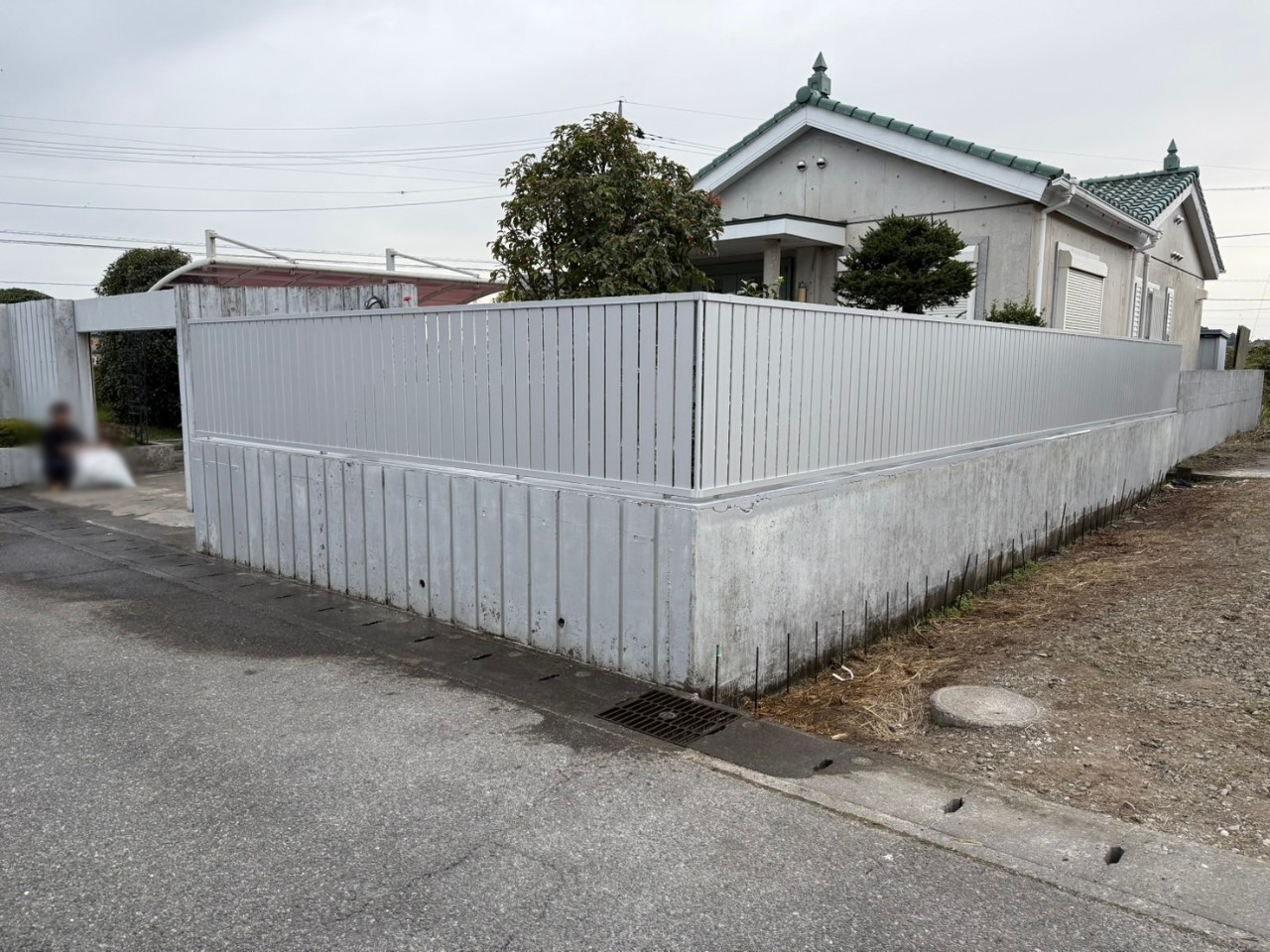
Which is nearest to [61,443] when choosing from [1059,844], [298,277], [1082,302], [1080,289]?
[298,277]

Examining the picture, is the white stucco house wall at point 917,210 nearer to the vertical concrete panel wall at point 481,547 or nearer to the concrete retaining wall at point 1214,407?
the concrete retaining wall at point 1214,407

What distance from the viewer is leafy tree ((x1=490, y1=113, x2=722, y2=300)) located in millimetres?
7711

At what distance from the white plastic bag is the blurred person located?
7cm

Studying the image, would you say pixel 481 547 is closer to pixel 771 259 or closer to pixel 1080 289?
pixel 771 259

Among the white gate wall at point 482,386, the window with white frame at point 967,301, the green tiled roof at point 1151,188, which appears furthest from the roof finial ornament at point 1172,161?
the white gate wall at point 482,386

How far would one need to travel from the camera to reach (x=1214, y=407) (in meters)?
15.9

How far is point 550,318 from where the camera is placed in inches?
194

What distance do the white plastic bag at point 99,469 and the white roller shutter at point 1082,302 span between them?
11462 mm

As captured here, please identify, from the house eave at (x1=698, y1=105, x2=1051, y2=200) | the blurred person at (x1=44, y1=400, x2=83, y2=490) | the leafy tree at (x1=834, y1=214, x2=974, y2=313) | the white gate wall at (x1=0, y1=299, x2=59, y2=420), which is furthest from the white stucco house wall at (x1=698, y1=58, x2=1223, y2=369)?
the white gate wall at (x1=0, y1=299, x2=59, y2=420)

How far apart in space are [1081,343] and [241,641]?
8.09m

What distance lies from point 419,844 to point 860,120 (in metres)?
11.4

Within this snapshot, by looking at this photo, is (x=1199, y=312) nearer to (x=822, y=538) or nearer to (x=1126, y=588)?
(x=1126, y=588)

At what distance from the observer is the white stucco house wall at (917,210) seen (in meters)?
11.2

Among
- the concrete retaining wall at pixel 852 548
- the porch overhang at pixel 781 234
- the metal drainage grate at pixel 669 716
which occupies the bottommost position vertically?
the metal drainage grate at pixel 669 716
